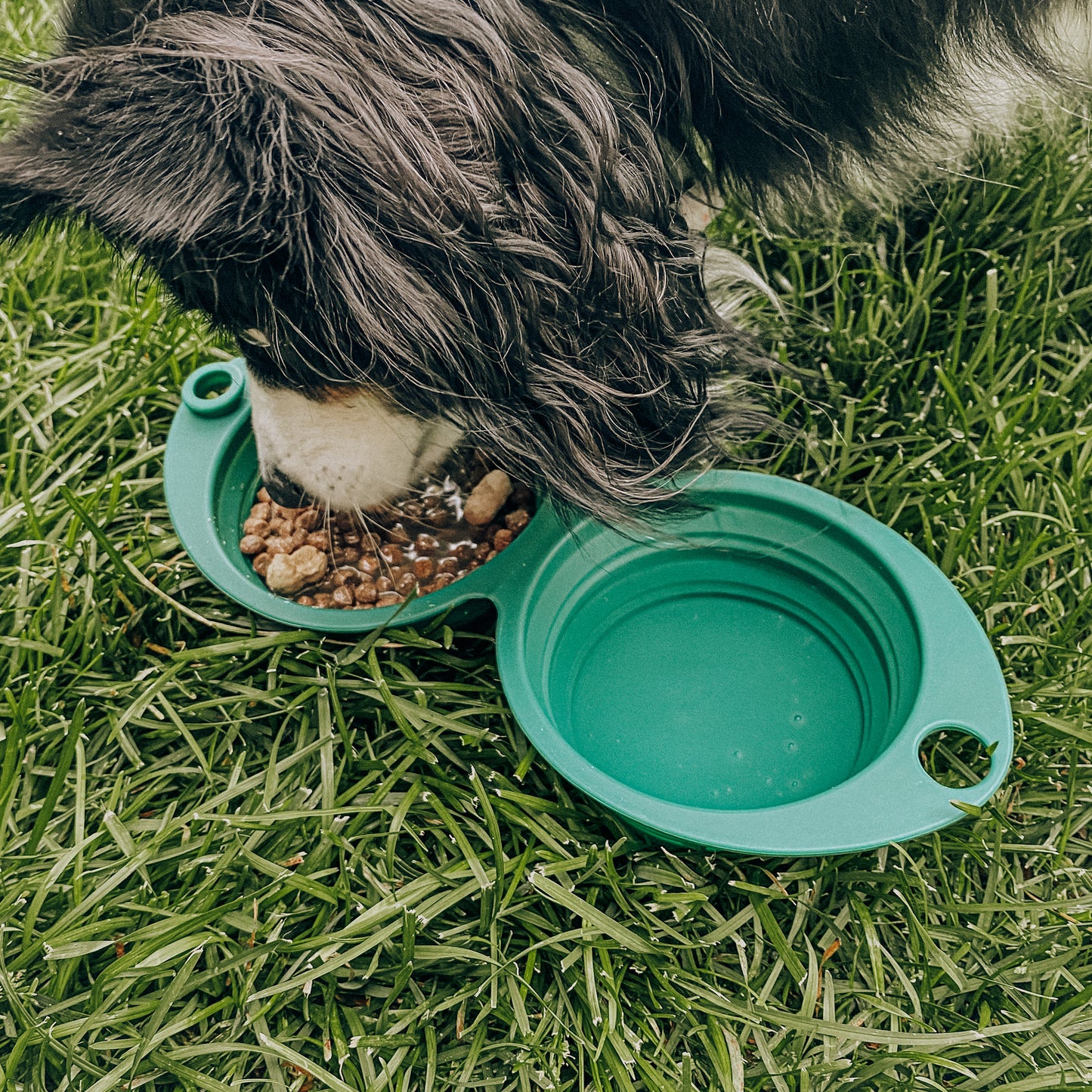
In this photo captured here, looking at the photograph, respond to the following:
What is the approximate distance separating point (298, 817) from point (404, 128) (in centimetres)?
99

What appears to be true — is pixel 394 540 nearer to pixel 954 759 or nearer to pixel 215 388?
pixel 215 388

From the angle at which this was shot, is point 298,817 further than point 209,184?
Yes

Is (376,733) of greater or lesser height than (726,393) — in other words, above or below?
below

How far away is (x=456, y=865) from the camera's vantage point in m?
1.49

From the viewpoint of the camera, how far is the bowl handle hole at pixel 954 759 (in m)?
1.55

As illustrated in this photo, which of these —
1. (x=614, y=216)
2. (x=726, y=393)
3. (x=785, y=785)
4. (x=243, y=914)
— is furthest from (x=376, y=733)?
(x=614, y=216)

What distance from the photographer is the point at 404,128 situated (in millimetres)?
991

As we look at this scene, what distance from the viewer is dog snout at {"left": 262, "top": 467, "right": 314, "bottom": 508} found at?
5.16 ft

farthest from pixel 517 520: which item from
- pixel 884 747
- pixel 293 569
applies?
pixel 884 747

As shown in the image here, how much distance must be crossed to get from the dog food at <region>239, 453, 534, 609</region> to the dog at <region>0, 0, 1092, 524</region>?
30 cm

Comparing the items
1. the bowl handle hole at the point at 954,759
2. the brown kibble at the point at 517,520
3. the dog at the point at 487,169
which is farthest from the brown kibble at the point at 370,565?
the bowl handle hole at the point at 954,759

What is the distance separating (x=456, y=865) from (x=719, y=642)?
1.93 ft

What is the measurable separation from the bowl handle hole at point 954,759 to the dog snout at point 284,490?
41.7 inches

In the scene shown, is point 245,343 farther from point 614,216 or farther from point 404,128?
point 614,216
